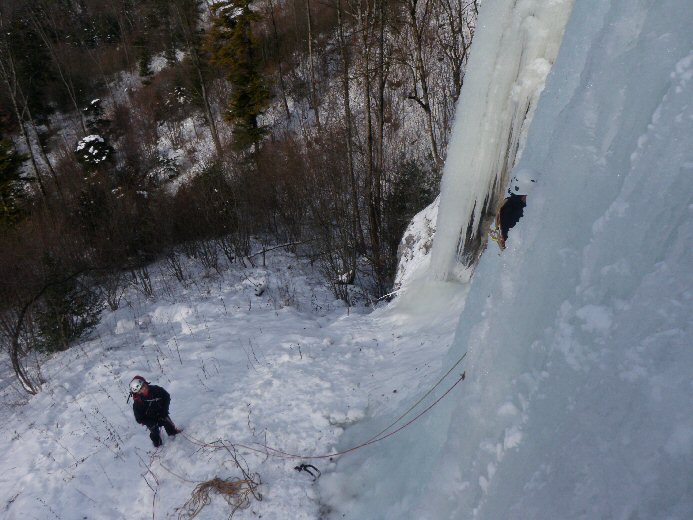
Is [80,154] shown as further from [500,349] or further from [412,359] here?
[500,349]

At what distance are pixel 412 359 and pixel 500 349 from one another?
2927 millimetres

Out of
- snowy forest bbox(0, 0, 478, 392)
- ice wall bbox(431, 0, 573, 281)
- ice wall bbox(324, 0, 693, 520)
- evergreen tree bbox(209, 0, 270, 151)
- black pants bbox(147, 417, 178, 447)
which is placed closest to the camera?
ice wall bbox(324, 0, 693, 520)

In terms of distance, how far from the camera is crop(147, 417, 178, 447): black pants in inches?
179

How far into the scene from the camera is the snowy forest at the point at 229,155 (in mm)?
9508

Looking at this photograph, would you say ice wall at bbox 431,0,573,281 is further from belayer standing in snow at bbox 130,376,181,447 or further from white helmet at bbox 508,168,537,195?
belayer standing in snow at bbox 130,376,181,447

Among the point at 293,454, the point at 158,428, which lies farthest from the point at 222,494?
the point at 158,428

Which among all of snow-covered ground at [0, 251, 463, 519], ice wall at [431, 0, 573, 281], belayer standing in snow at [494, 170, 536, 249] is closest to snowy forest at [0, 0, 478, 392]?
snow-covered ground at [0, 251, 463, 519]

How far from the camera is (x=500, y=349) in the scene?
2.38 m

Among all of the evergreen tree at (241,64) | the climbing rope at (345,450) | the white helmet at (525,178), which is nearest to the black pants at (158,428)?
the climbing rope at (345,450)

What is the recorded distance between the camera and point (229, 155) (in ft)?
48.6

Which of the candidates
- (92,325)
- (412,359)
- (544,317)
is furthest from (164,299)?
(544,317)

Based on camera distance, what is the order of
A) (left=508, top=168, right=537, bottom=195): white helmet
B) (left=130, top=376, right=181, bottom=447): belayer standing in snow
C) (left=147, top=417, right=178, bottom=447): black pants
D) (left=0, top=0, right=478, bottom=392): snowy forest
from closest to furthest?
(left=508, top=168, right=537, bottom=195): white helmet
(left=130, top=376, right=181, bottom=447): belayer standing in snow
(left=147, top=417, right=178, bottom=447): black pants
(left=0, top=0, right=478, bottom=392): snowy forest

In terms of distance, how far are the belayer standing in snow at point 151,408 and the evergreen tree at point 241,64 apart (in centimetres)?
1189

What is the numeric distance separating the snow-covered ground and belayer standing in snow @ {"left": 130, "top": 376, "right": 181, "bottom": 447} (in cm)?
18
